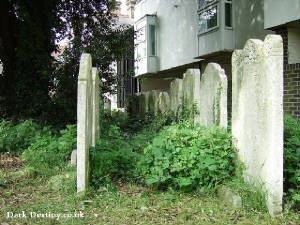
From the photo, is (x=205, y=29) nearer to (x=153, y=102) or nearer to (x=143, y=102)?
(x=143, y=102)

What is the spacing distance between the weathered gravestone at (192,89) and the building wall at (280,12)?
3353 millimetres

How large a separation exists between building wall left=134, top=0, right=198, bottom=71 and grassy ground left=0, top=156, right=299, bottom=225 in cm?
1087

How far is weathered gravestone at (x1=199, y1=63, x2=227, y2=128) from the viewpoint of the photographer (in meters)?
5.11

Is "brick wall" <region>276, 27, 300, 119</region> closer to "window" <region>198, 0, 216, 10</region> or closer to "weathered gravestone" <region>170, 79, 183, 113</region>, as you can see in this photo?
"weathered gravestone" <region>170, 79, 183, 113</region>

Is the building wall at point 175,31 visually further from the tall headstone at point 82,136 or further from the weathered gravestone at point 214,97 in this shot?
the tall headstone at point 82,136

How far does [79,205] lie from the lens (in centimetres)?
409

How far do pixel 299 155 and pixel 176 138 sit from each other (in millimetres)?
1521

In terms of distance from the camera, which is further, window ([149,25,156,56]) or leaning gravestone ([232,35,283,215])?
window ([149,25,156,56])

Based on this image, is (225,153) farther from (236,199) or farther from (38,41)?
(38,41)

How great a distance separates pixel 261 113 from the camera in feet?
12.9

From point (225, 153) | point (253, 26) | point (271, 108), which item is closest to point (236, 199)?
point (225, 153)

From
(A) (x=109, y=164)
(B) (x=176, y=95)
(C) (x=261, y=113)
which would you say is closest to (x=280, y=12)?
(B) (x=176, y=95)

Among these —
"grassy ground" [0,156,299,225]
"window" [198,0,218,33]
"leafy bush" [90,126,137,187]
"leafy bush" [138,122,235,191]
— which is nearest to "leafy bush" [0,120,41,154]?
"grassy ground" [0,156,299,225]

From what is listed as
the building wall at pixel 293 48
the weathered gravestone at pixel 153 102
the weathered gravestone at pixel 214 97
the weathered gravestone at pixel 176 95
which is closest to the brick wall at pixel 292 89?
the building wall at pixel 293 48
